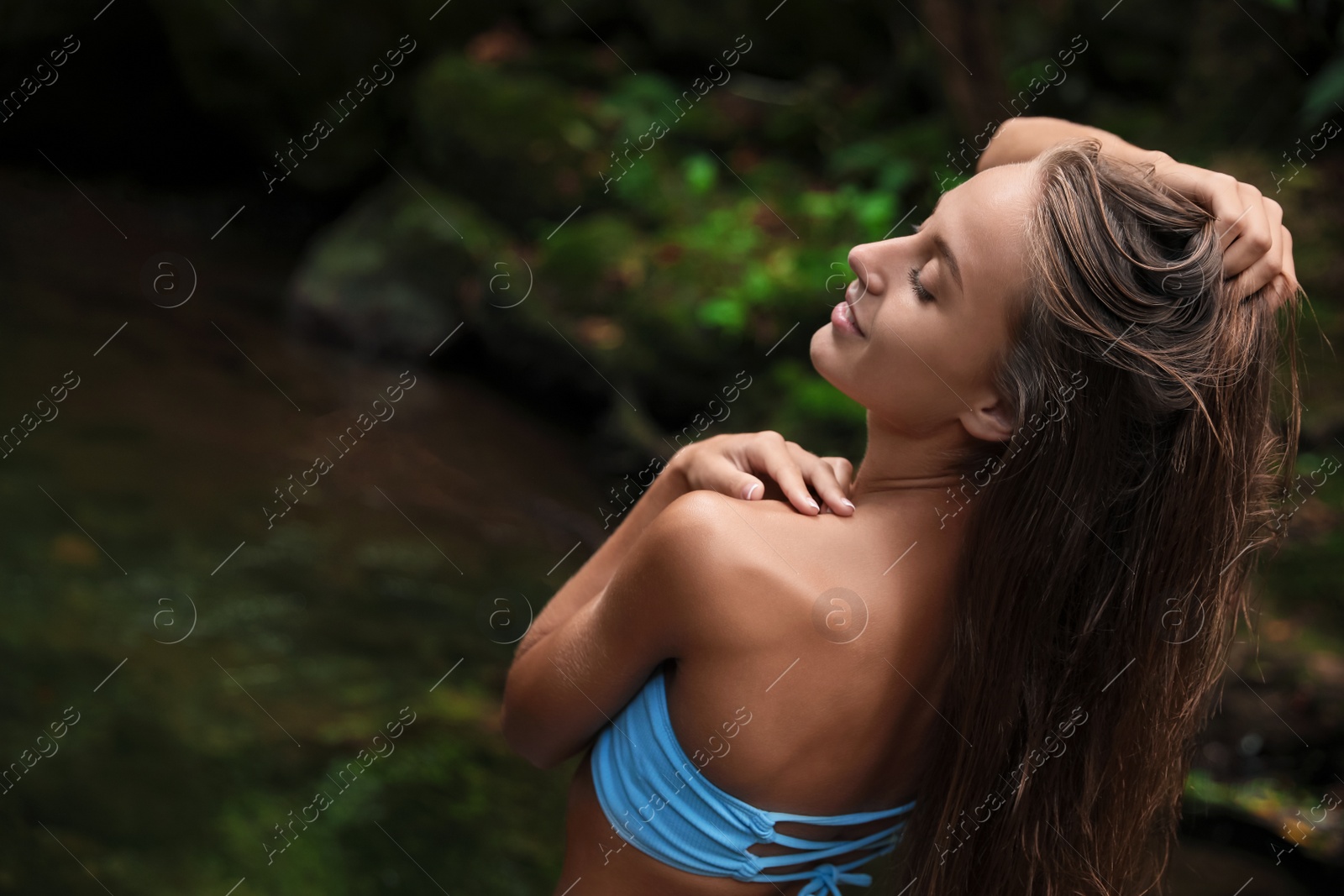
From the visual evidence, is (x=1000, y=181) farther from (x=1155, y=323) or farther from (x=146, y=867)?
(x=146, y=867)

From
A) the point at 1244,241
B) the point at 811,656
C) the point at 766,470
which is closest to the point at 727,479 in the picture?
the point at 766,470

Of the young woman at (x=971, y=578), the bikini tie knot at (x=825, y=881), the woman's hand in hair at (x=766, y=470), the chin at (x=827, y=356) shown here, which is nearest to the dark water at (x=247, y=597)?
the bikini tie knot at (x=825, y=881)

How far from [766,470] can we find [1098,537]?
0.45 m

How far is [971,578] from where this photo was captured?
1.58 metres

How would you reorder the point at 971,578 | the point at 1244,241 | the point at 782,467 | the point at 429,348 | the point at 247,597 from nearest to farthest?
the point at 1244,241
the point at 971,578
the point at 782,467
the point at 247,597
the point at 429,348

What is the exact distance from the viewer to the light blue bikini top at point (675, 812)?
5.36 feet

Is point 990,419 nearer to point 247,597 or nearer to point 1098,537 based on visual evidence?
point 1098,537

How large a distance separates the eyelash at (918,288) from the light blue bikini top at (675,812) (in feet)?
2.03

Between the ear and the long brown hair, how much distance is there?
30 millimetres

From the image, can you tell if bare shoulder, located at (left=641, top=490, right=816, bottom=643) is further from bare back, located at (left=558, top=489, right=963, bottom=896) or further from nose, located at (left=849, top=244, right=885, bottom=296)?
nose, located at (left=849, top=244, right=885, bottom=296)

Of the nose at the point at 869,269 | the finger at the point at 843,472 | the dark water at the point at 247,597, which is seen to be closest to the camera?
the nose at the point at 869,269

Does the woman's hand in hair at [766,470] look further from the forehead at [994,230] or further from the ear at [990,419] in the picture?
the forehead at [994,230]

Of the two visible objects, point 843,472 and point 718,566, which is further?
point 843,472

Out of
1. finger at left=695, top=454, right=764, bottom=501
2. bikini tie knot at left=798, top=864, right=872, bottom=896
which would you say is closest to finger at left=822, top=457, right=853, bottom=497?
finger at left=695, top=454, right=764, bottom=501
